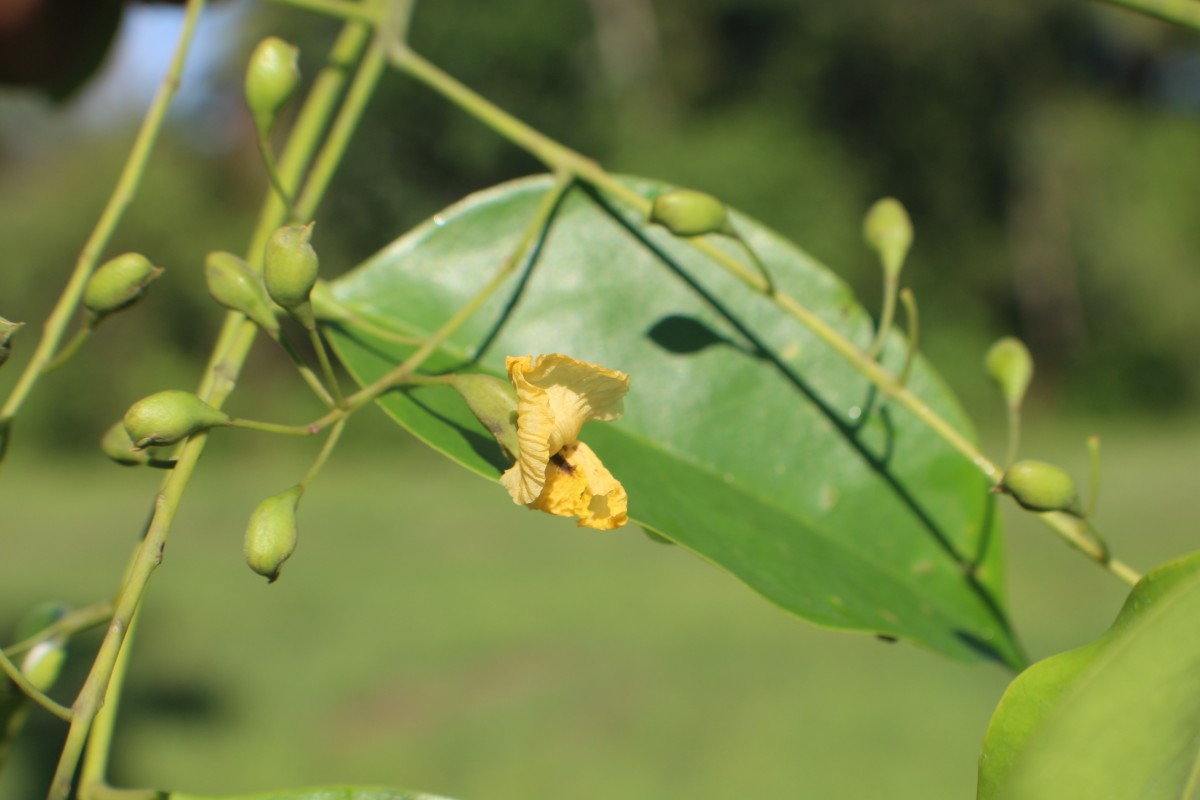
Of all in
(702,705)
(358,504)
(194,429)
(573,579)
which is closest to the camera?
(194,429)

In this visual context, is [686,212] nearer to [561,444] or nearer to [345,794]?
[561,444]

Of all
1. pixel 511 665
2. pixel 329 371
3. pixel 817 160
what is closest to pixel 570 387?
pixel 329 371

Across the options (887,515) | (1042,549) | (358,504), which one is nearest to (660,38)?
(358,504)

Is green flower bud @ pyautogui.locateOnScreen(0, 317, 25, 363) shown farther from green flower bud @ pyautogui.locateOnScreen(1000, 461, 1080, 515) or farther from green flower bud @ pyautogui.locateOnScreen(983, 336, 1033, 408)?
green flower bud @ pyautogui.locateOnScreen(983, 336, 1033, 408)

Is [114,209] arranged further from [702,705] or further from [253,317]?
[702,705]

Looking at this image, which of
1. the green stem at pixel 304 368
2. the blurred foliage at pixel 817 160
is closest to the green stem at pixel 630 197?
the green stem at pixel 304 368

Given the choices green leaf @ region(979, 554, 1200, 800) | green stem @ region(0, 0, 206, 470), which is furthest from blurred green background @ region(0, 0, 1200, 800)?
green leaf @ region(979, 554, 1200, 800)
